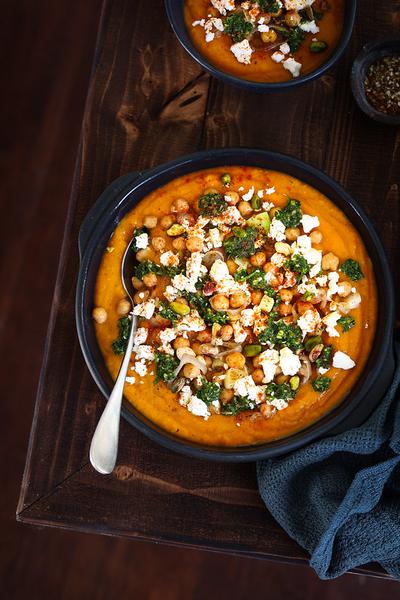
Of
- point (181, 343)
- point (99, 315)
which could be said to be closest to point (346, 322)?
point (181, 343)

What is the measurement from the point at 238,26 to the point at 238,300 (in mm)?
859

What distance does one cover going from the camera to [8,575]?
3.55 meters

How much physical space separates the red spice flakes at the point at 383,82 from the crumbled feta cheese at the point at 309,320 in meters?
0.72

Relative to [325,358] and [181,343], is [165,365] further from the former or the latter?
[325,358]

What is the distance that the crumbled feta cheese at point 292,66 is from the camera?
2.46 metres

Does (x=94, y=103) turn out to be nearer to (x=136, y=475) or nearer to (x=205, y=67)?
(x=205, y=67)

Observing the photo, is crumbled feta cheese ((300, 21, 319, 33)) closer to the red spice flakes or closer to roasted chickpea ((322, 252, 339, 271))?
the red spice flakes

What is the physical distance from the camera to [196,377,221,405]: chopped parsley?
2219 mm

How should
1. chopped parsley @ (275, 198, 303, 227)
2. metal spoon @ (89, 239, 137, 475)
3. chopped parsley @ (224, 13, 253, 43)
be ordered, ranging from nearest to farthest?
1. metal spoon @ (89, 239, 137, 475)
2. chopped parsley @ (275, 198, 303, 227)
3. chopped parsley @ (224, 13, 253, 43)

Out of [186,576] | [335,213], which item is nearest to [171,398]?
[335,213]

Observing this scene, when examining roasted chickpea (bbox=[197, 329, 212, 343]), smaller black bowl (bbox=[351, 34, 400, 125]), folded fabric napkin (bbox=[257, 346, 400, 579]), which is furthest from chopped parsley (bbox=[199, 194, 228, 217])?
folded fabric napkin (bbox=[257, 346, 400, 579])

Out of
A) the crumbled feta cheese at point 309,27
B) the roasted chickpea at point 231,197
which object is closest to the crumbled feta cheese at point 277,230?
the roasted chickpea at point 231,197

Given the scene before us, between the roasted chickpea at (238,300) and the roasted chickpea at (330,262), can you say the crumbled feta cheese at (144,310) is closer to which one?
the roasted chickpea at (238,300)

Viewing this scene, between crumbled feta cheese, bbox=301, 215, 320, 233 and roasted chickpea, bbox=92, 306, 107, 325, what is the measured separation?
2.07ft
